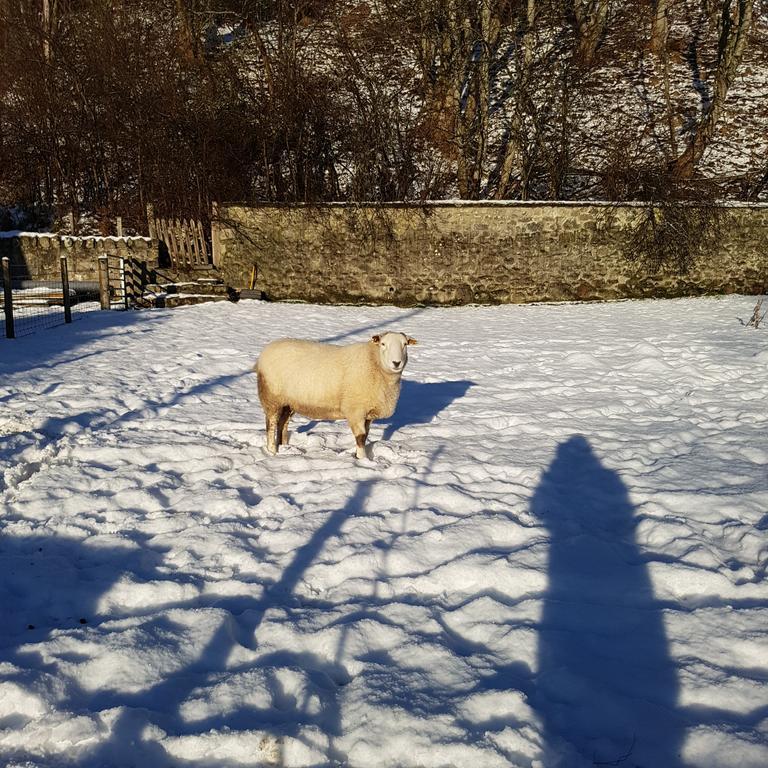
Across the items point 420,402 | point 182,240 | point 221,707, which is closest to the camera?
point 221,707

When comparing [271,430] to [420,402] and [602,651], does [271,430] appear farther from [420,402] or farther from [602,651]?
[602,651]

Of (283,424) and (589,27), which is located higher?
(589,27)

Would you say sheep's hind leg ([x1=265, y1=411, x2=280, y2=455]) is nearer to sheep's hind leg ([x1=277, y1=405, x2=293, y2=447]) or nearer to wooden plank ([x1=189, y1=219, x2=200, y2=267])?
sheep's hind leg ([x1=277, y1=405, x2=293, y2=447])

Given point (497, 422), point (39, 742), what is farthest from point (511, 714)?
point (497, 422)

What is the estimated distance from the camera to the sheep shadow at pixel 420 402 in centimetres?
636

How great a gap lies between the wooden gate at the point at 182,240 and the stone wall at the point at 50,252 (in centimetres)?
135

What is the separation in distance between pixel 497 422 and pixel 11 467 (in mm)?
4632

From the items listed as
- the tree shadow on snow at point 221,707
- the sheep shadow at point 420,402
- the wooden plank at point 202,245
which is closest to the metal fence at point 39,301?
the wooden plank at point 202,245

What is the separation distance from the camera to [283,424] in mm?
5582

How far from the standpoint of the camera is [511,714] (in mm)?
2322

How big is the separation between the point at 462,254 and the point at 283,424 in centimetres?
1057

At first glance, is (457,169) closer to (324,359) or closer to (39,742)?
(324,359)

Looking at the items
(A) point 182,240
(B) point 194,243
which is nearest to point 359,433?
(B) point 194,243

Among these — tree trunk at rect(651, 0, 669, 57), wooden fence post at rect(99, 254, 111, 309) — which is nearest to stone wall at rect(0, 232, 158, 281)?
wooden fence post at rect(99, 254, 111, 309)
